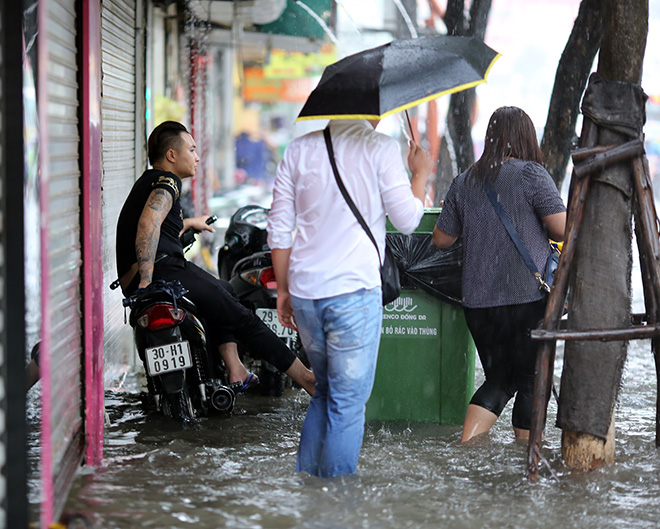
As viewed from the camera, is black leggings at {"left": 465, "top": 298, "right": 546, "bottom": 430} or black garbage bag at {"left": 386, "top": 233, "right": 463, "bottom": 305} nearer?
black leggings at {"left": 465, "top": 298, "right": 546, "bottom": 430}

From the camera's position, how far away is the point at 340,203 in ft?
13.1

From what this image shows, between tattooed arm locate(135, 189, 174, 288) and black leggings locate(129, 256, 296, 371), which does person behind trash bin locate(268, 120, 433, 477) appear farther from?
black leggings locate(129, 256, 296, 371)

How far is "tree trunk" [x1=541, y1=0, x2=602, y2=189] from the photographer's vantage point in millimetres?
6078

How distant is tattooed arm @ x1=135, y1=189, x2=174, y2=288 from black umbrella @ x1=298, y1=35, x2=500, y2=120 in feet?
4.62

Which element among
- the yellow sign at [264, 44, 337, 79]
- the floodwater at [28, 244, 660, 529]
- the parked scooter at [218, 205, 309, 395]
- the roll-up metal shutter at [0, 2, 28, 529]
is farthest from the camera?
the yellow sign at [264, 44, 337, 79]

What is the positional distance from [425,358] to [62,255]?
2.39 metres

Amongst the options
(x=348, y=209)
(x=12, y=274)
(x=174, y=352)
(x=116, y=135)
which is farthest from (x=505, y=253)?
(x=116, y=135)

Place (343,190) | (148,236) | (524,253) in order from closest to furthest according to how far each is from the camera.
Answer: (343,190) → (524,253) → (148,236)

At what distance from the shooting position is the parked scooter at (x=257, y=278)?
6.20m

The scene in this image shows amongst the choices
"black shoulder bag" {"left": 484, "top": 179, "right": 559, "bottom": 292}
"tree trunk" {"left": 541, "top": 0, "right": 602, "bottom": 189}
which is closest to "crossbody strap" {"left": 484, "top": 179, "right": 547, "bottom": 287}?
"black shoulder bag" {"left": 484, "top": 179, "right": 559, "bottom": 292}

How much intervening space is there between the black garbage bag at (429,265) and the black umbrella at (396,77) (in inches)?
54.9

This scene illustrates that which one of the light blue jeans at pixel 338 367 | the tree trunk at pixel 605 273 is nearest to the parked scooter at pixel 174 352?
the light blue jeans at pixel 338 367

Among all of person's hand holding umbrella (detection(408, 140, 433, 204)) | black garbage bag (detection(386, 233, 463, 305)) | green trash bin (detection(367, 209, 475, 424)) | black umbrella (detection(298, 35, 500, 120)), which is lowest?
green trash bin (detection(367, 209, 475, 424))

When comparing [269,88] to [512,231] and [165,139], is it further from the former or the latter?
[512,231]
